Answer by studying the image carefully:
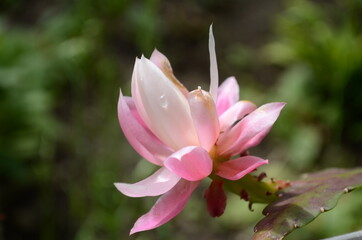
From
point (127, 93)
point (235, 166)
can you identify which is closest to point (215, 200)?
point (235, 166)

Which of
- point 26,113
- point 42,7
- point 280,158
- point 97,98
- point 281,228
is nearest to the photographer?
point 281,228

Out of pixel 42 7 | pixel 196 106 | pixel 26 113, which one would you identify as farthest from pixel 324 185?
pixel 42 7

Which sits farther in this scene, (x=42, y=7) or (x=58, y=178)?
(x=42, y=7)

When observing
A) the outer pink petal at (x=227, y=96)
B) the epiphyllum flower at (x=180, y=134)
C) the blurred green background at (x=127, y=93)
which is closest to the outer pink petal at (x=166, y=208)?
the epiphyllum flower at (x=180, y=134)

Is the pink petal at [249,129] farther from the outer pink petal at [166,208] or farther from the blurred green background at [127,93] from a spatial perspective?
the blurred green background at [127,93]

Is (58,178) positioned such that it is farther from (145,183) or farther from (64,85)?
(145,183)

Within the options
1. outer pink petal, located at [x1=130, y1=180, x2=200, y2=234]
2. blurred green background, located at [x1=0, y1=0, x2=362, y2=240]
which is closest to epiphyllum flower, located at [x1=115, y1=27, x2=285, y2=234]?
outer pink petal, located at [x1=130, y1=180, x2=200, y2=234]

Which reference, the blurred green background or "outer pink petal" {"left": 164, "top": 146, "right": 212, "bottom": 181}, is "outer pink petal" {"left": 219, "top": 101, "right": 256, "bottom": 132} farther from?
the blurred green background
